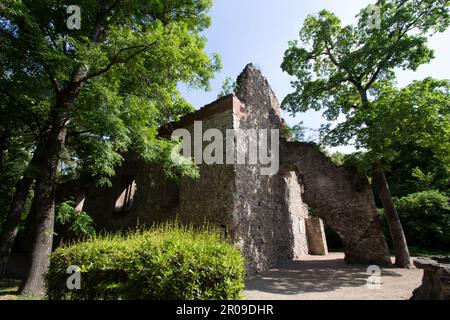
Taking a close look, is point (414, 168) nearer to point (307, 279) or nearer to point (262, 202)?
point (262, 202)

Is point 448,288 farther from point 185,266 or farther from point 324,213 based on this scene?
point 324,213

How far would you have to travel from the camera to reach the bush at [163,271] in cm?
342

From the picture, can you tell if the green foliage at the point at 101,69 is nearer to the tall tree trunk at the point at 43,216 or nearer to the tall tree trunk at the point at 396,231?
the tall tree trunk at the point at 43,216

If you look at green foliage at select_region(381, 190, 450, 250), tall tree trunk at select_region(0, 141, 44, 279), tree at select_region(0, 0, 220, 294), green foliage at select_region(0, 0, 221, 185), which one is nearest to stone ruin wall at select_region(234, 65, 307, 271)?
green foliage at select_region(0, 0, 221, 185)

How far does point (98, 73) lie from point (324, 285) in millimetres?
7741

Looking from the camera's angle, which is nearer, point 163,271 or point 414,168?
point 163,271

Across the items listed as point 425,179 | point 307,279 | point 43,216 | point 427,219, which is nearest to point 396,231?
point 307,279

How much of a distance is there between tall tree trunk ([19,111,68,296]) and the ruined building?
3.76 metres

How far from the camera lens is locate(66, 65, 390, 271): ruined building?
27.0 feet

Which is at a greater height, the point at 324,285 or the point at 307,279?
the point at 324,285

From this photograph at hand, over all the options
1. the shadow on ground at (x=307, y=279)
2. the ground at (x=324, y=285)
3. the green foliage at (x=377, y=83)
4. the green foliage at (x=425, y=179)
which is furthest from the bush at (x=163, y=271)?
the green foliage at (x=425, y=179)

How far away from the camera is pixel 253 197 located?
8.92 m

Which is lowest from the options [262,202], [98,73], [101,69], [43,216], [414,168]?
[43,216]

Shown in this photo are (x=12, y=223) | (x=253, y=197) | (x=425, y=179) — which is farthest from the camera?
(x=425, y=179)
